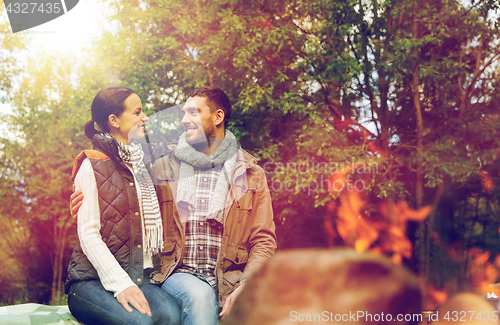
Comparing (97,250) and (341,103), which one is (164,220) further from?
(341,103)

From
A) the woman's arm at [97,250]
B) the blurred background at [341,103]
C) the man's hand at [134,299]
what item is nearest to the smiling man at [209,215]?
the man's hand at [134,299]

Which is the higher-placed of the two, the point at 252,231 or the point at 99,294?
the point at 252,231

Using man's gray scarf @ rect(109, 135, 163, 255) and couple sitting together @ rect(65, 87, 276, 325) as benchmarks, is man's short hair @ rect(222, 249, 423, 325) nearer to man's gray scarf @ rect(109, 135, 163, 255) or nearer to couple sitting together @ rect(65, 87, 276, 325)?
couple sitting together @ rect(65, 87, 276, 325)

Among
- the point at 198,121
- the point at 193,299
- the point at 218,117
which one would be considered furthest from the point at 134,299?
the point at 218,117

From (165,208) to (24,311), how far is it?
43.9 inches

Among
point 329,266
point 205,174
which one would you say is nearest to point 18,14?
point 205,174

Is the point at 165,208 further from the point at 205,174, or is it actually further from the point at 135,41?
the point at 135,41

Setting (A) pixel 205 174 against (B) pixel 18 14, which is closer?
(A) pixel 205 174

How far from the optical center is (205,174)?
276 cm

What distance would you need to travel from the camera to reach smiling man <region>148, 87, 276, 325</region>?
2.27 m

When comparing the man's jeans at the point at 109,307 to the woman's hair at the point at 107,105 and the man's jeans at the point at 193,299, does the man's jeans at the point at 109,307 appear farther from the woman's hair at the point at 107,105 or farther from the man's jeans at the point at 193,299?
the woman's hair at the point at 107,105

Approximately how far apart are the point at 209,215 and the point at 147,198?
0.42m

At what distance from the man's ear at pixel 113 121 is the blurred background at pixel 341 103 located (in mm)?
3531

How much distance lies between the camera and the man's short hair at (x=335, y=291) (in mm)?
562
